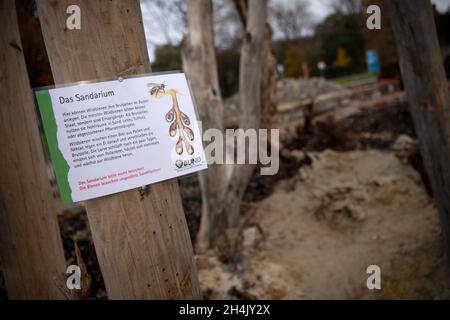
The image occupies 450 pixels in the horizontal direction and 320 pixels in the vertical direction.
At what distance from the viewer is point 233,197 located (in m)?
4.23

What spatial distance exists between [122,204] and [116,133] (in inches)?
12.0

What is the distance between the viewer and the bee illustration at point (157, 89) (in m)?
1.49

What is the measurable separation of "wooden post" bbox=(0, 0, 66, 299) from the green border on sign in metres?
1.21

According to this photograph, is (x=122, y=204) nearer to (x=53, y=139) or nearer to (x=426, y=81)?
(x=53, y=139)

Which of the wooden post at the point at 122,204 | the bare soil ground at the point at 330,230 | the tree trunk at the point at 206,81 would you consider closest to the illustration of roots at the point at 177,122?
the wooden post at the point at 122,204

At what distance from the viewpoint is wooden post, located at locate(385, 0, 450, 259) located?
2301 mm

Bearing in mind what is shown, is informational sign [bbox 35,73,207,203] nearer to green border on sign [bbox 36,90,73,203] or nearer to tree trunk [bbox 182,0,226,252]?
green border on sign [bbox 36,90,73,203]

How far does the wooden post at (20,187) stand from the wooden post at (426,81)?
2.65 metres

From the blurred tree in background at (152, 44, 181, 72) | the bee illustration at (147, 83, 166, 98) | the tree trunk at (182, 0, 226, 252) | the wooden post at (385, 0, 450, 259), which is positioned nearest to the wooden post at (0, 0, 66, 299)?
the bee illustration at (147, 83, 166, 98)

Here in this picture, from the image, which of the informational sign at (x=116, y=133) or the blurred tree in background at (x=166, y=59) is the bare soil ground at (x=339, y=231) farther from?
the blurred tree in background at (x=166, y=59)

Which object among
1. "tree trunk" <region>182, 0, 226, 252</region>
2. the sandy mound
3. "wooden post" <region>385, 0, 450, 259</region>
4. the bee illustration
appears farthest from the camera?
"tree trunk" <region>182, 0, 226, 252</region>
